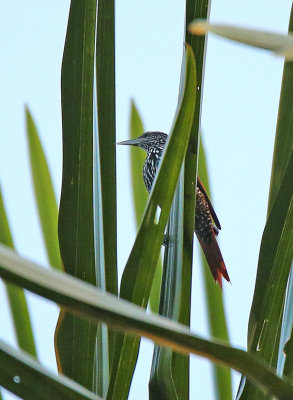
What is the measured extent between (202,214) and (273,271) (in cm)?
184

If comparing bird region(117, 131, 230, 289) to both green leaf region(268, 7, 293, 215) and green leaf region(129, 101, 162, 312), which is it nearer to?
green leaf region(129, 101, 162, 312)

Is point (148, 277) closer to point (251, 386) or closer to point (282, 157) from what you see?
point (251, 386)

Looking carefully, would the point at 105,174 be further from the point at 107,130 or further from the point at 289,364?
the point at 289,364

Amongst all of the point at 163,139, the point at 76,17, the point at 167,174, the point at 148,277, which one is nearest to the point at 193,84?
the point at 167,174

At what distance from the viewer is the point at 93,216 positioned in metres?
0.85

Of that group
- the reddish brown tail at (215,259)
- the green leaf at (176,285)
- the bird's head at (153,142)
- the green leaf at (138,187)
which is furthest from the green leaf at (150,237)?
the bird's head at (153,142)

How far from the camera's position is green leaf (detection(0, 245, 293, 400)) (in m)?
0.38

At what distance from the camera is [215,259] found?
2246 mm

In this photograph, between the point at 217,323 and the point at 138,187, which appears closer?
the point at 217,323

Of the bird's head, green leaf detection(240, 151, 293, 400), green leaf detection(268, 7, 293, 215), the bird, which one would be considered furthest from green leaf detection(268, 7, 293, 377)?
the bird's head

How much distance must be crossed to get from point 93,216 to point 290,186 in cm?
25

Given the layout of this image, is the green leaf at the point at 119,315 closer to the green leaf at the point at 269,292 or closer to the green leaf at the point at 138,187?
the green leaf at the point at 269,292

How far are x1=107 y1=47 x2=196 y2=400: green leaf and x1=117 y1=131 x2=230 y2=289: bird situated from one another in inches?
53.6

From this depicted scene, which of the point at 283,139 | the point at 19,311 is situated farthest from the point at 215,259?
the point at 283,139
